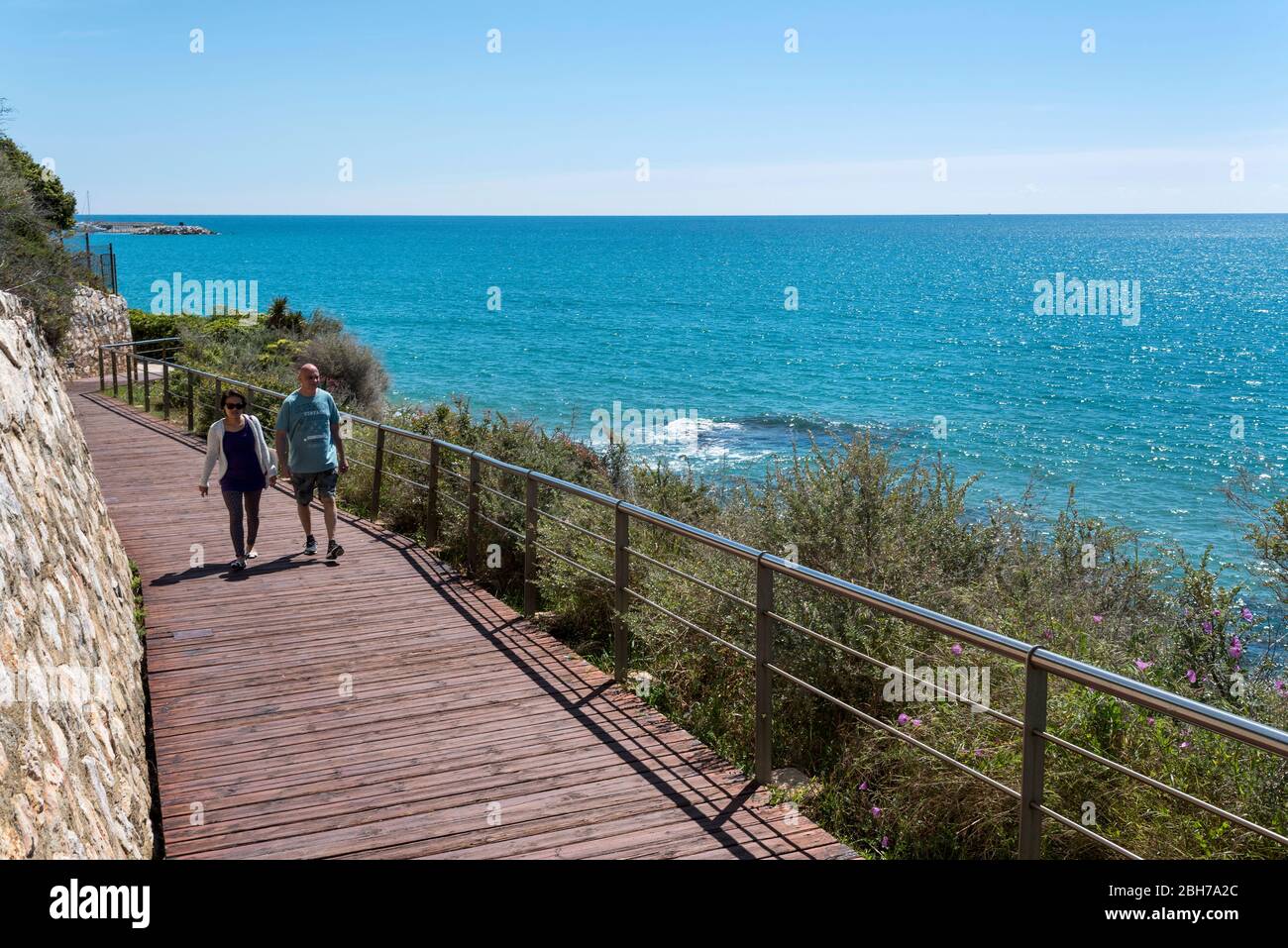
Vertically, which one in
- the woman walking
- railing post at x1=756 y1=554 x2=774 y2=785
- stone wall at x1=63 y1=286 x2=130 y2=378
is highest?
stone wall at x1=63 y1=286 x2=130 y2=378

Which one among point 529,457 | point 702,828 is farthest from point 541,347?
point 702,828

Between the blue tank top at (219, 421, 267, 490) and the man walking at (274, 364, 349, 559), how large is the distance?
1.16 ft

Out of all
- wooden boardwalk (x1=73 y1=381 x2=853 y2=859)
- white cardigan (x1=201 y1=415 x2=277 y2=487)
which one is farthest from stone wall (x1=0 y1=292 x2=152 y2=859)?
white cardigan (x1=201 y1=415 x2=277 y2=487)

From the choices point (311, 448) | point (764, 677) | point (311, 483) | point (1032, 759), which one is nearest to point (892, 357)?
point (311, 483)

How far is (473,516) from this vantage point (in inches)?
389

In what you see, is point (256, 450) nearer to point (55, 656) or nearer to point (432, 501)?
point (432, 501)

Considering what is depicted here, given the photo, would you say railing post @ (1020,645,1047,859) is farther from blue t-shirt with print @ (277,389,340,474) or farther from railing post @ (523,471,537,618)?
blue t-shirt with print @ (277,389,340,474)

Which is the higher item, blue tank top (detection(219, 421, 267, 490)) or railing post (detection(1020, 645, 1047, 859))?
blue tank top (detection(219, 421, 267, 490))

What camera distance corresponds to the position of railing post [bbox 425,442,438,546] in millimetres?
10875

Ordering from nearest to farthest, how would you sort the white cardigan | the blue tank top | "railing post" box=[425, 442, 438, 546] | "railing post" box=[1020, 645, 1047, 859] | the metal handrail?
1. the metal handrail
2. "railing post" box=[1020, 645, 1047, 859]
3. the white cardigan
4. the blue tank top
5. "railing post" box=[425, 442, 438, 546]

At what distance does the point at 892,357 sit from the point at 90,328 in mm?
42331

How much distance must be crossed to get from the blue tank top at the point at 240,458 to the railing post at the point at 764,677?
19.6 feet
